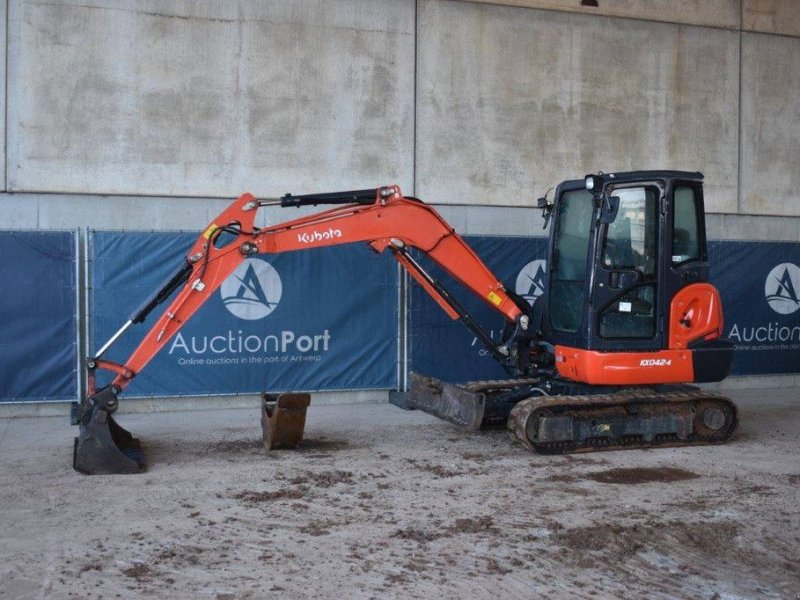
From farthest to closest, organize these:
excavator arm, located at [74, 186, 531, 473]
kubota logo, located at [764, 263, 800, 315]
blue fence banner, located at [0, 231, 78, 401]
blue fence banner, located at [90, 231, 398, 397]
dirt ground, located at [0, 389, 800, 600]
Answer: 1. kubota logo, located at [764, 263, 800, 315]
2. blue fence banner, located at [90, 231, 398, 397]
3. blue fence banner, located at [0, 231, 78, 401]
4. excavator arm, located at [74, 186, 531, 473]
5. dirt ground, located at [0, 389, 800, 600]

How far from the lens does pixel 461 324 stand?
1153 cm

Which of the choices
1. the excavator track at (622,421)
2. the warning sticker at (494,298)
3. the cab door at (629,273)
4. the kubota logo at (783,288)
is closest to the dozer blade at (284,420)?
the excavator track at (622,421)

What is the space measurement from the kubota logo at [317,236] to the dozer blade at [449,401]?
195 cm

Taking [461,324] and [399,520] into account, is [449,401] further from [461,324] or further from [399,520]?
[399,520]

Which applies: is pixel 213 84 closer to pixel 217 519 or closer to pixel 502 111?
pixel 502 111

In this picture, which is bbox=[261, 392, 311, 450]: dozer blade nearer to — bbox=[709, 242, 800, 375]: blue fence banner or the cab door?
the cab door

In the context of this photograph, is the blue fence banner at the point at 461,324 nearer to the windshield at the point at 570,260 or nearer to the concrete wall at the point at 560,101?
the concrete wall at the point at 560,101

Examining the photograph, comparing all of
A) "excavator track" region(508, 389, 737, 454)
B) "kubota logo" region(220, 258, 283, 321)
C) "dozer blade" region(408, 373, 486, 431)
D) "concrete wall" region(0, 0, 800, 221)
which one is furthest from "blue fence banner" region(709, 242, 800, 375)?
"kubota logo" region(220, 258, 283, 321)

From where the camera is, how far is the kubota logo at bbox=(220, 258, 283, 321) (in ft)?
35.7

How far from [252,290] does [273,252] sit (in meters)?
2.42

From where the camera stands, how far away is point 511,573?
17.7 ft

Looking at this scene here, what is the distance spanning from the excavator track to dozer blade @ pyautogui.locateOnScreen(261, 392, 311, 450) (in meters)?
2.01

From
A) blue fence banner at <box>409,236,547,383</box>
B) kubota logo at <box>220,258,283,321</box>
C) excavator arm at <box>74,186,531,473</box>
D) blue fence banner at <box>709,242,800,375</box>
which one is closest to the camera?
excavator arm at <box>74,186,531,473</box>

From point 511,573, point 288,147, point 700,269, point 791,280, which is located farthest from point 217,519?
point 791,280
